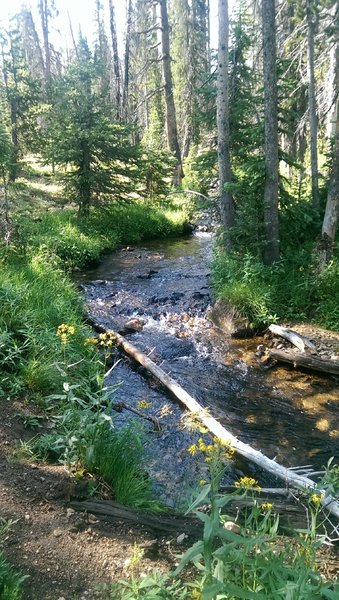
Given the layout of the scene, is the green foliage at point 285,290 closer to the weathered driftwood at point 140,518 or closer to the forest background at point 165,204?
the forest background at point 165,204

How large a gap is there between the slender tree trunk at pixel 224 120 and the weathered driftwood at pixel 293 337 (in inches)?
109

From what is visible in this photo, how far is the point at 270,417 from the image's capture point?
5965mm

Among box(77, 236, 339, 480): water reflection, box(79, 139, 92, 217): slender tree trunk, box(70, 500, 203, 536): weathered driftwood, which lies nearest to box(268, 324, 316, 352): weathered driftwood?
box(77, 236, 339, 480): water reflection

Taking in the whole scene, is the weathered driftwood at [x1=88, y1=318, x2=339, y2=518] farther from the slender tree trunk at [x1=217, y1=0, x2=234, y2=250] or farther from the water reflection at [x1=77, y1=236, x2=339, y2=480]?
the slender tree trunk at [x1=217, y1=0, x2=234, y2=250]

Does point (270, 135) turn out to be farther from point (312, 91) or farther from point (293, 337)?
point (312, 91)

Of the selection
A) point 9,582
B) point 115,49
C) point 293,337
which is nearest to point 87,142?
point 293,337

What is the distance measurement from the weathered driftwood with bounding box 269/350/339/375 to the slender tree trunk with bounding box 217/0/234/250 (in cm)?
347

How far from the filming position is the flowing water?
16.8ft

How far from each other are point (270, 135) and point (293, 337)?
4018 mm

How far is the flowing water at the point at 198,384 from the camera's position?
512cm

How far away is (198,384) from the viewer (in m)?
6.82

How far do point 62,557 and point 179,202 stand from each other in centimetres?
1824

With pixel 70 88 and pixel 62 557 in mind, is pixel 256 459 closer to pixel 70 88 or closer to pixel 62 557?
pixel 62 557

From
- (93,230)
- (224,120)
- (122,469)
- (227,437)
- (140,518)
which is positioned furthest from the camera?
(93,230)
